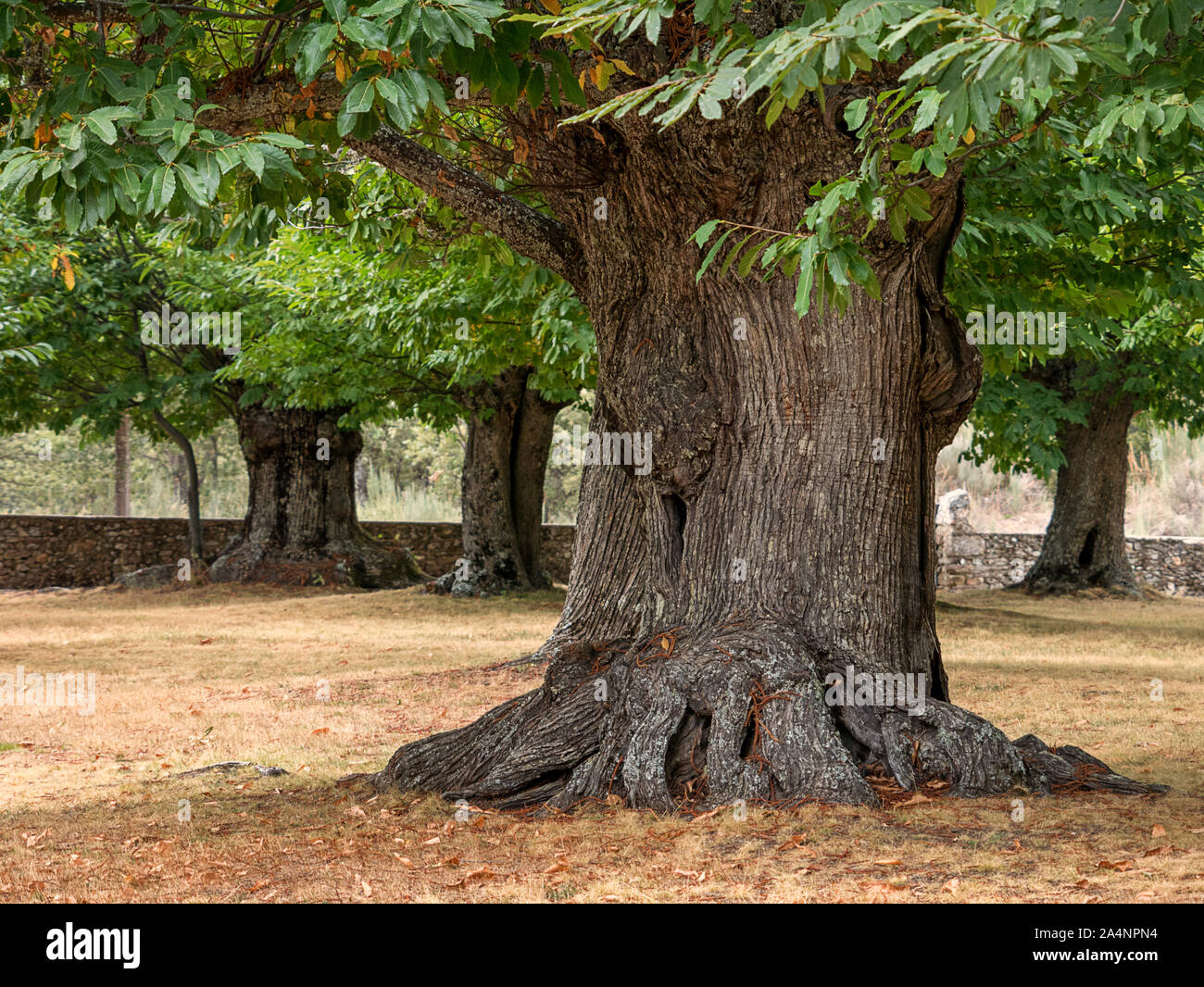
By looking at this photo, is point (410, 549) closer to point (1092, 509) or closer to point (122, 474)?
point (122, 474)

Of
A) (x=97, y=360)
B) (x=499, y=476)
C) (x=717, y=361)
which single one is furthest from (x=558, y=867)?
(x=97, y=360)

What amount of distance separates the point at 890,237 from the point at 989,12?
2591 millimetres

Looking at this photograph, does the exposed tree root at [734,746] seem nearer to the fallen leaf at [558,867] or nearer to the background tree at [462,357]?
the fallen leaf at [558,867]

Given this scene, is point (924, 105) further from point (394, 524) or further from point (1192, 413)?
point (394, 524)

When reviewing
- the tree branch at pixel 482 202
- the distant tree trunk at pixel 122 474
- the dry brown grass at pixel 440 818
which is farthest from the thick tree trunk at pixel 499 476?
the distant tree trunk at pixel 122 474

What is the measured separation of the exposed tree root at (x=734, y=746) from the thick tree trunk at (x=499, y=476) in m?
12.0

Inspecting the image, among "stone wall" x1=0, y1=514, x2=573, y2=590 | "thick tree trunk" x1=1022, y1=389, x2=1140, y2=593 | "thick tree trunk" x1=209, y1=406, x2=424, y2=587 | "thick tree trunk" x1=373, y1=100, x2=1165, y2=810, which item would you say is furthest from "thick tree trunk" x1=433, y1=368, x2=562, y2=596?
"thick tree trunk" x1=373, y1=100, x2=1165, y2=810

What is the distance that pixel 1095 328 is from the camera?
12.5m

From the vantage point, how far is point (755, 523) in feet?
18.8

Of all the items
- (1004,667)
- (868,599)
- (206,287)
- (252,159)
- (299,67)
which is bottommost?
(1004,667)

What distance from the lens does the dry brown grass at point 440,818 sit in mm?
4062

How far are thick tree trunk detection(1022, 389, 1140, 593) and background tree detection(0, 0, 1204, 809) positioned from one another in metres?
14.3

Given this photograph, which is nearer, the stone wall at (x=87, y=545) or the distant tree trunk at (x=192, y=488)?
the distant tree trunk at (x=192, y=488)

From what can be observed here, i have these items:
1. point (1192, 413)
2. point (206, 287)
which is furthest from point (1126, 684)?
point (206, 287)
